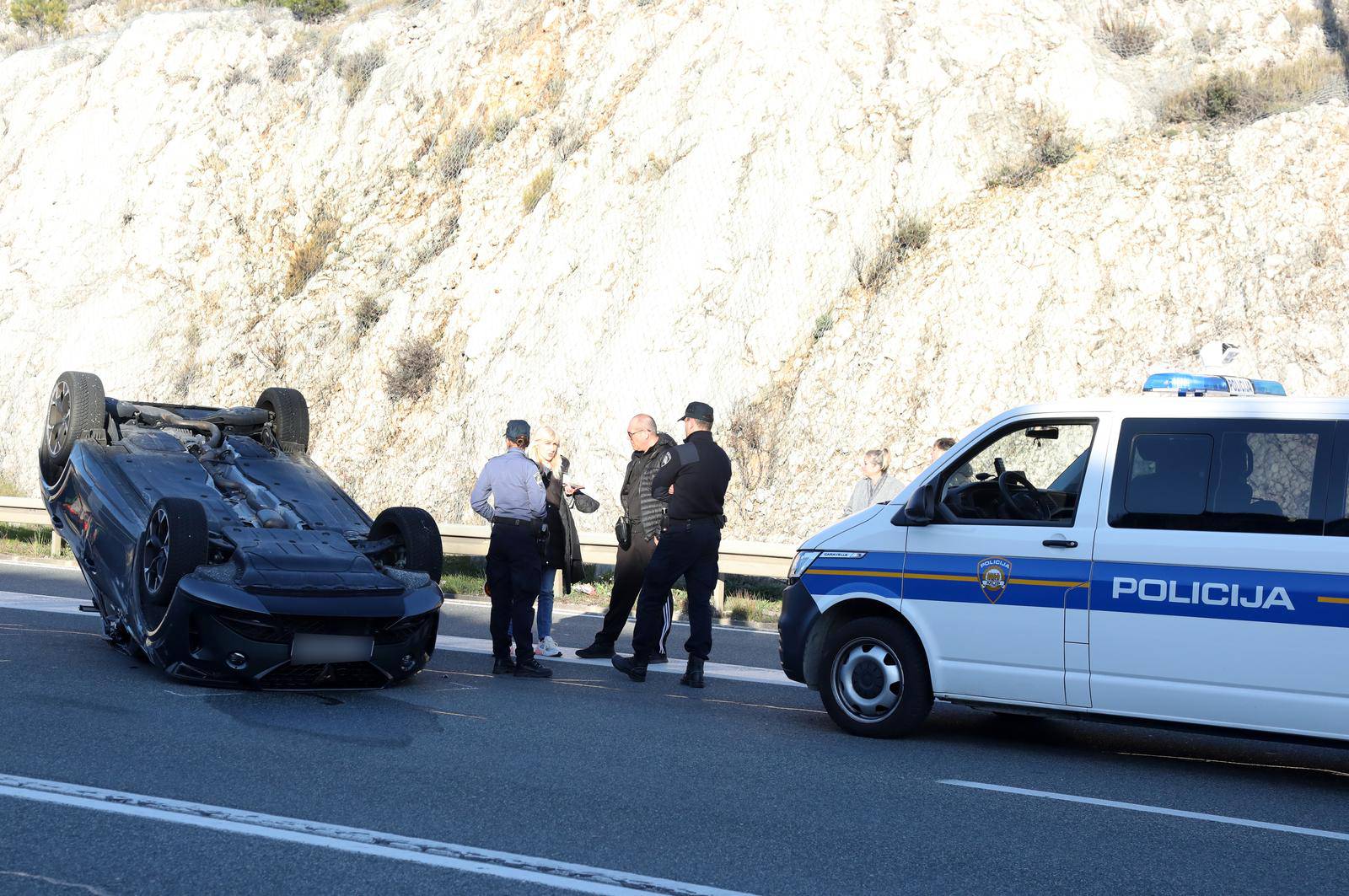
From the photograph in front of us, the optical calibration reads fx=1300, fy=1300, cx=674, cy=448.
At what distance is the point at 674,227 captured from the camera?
24.4m

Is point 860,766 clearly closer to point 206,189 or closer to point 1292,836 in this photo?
point 1292,836

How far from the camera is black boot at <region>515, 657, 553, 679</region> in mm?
9836

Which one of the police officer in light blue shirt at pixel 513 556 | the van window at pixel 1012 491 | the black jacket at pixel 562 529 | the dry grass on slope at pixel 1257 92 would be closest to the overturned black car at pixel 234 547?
the police officer in light blue shirt at pixel 513 556

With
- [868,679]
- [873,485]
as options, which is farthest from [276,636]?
[873,485]

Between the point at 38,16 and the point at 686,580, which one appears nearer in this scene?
the point at 686,580

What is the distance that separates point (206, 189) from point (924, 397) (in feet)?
63.8

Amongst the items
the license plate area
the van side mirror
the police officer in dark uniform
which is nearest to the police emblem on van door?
the van side mirror

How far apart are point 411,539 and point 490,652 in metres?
1.73

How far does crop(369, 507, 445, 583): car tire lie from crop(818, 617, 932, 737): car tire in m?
3.17

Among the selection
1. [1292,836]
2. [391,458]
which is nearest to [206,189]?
[391,458]

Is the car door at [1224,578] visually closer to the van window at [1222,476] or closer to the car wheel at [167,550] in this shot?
the van window at [1222,476]

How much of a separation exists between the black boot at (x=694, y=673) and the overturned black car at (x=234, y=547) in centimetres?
191

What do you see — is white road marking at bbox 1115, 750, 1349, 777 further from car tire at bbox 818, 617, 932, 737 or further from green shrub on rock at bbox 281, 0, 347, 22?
green shrub on rock at bbox 281, 0, 347, 22

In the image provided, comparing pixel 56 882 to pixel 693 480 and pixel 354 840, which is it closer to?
pixel 354 840
